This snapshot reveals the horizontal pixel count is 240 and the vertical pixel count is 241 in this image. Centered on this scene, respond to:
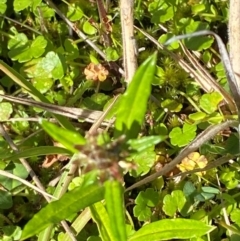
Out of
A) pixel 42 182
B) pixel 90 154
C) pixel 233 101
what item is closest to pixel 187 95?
pixel 233 101

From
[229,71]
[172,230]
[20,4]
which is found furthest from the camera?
[20,4]

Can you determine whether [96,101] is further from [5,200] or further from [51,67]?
[5,200]

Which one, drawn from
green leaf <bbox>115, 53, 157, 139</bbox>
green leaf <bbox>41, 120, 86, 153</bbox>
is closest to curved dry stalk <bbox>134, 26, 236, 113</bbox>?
green leaf <bbox>115, 53, 157, 139</bbox>

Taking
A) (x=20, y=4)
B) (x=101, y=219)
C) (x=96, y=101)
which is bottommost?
(x=101, y=219)

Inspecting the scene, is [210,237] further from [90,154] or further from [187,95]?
[90,154]

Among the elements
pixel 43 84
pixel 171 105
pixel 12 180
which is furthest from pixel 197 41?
pixel 12 180

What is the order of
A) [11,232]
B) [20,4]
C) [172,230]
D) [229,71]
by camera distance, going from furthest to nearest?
1. [20,4]
2. [11,232]
3. [172,230]
4. [229,71]

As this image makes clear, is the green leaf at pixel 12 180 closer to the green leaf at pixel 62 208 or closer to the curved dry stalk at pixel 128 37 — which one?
the curved dry stalk at pixel 128 37

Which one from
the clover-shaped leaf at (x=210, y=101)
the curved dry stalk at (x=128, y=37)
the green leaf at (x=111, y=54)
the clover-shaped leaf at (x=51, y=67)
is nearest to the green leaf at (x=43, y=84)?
the clover-shaped leaf at (x=51, y=67)
